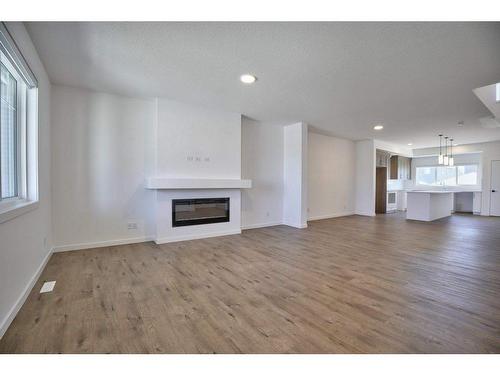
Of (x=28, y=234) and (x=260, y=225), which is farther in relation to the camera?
(x=260, y=225)

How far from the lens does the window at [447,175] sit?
8.75 meters

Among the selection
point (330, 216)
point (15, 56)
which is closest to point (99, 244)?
point (15, 56)

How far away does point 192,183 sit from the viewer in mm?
4234

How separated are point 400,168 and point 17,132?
10.8 m

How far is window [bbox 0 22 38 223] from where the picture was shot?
206 cm

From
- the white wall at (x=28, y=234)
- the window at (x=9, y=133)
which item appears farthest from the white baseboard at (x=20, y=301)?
the window at (x=9, y=133)

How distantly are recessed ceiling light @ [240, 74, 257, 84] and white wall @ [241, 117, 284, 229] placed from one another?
2.08 meters

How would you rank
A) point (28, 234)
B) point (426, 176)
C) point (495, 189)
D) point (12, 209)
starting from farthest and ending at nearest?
1. point (426, 176)
2. point (495, 189)
3. point (28, 234)
4. point (12, 209)

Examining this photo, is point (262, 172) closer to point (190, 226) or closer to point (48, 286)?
point (190, 226)

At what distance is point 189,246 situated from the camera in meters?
3.96

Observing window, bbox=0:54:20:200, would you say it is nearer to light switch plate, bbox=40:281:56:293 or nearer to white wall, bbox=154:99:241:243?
light switch plate, bbox=40:281:56:293

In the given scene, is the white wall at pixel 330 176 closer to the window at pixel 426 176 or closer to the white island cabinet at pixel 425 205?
the white island cabinet at pixel 425 205
